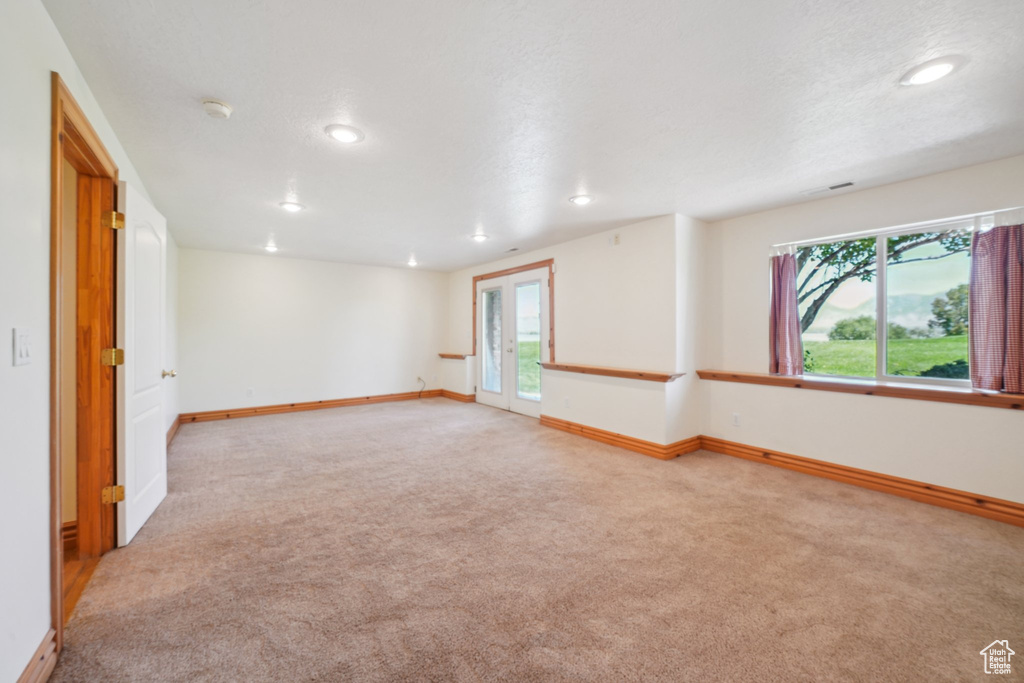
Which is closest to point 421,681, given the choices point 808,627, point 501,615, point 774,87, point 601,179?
point 501,615

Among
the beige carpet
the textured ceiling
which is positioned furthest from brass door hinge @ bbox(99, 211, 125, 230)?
the beige carpet

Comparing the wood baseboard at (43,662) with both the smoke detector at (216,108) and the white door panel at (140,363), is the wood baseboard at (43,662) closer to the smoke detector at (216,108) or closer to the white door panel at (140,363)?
the white door panel at (140,363)

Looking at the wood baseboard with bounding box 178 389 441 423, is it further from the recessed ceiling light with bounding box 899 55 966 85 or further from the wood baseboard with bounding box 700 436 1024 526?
the recessed ceiling light with bounding box 899 55 966 85

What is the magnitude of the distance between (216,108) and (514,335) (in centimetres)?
463

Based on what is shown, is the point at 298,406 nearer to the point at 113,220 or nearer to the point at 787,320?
the point at 113,220

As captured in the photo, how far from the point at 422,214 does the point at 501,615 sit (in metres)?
3.40

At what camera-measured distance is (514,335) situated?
6.35m

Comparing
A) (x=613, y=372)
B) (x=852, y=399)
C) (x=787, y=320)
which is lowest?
(x=852, y=399)

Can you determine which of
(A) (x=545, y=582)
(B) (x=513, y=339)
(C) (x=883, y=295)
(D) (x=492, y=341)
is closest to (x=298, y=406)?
(D) (x=492, y=341)

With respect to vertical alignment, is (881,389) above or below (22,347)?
below

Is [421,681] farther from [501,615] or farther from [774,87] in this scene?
[774,87]

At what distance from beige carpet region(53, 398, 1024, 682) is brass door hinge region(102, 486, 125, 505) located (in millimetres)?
288

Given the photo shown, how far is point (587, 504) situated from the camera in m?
2.97

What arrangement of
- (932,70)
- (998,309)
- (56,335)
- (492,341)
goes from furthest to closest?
(492,341) < (998,309) < (932,70) < (56,335)
